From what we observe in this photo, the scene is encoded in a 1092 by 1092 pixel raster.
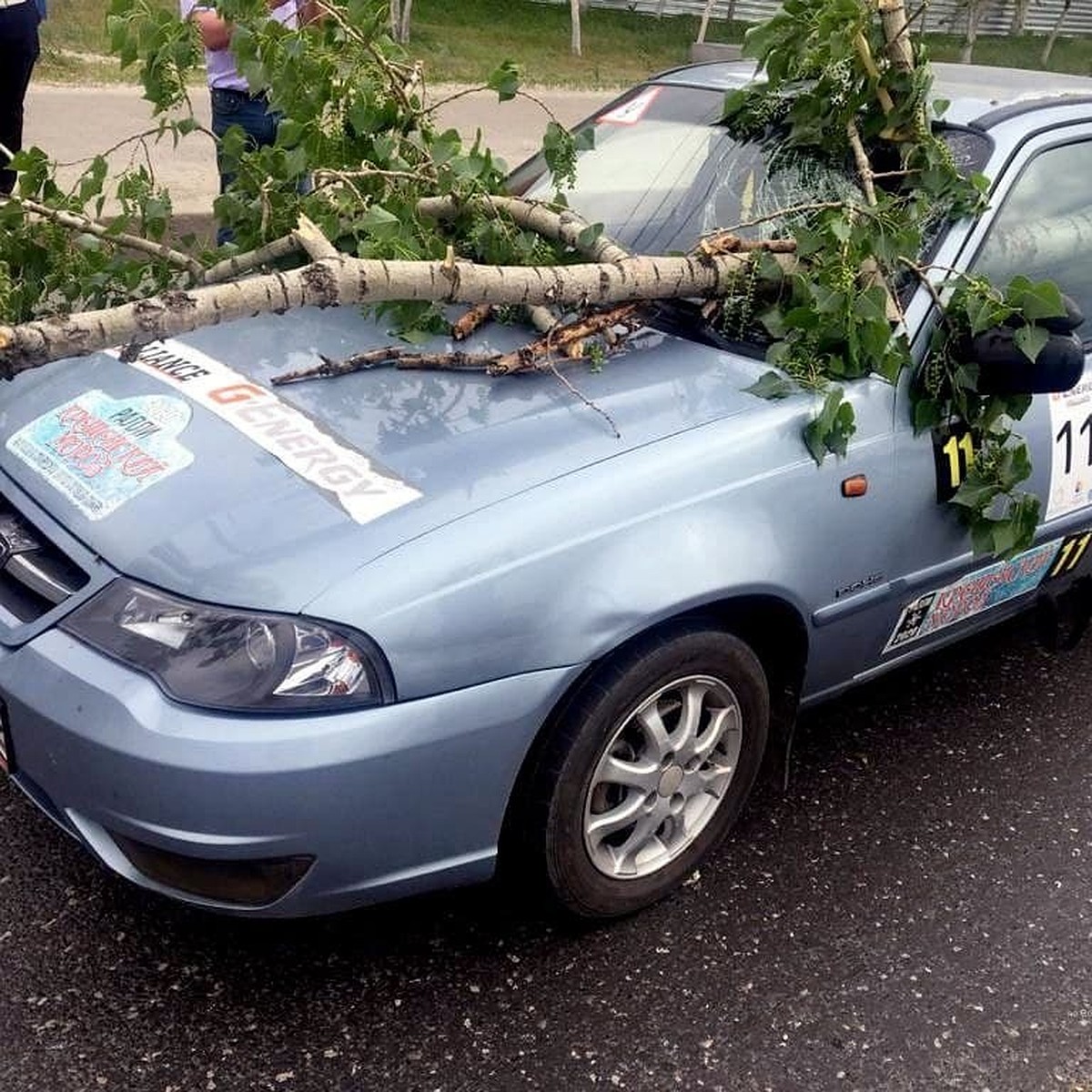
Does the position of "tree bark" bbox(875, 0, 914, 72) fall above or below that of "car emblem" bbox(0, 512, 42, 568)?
above

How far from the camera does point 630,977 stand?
2.51 m

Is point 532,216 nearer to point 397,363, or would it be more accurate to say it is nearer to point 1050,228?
point 397,363

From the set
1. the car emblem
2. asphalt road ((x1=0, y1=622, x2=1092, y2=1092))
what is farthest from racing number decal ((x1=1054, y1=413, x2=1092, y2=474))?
the car emblem

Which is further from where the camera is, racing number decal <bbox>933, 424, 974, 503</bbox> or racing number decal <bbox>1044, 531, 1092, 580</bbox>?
racing number decal <bbox>1044, 531, 1092, 580</bbox>

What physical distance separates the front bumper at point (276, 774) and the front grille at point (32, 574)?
11 cm

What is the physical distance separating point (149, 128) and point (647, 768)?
6535 mm

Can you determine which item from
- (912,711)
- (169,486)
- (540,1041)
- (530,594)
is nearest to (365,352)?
(169,486)

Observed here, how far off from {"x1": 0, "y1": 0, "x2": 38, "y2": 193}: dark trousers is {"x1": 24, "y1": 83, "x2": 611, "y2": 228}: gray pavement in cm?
130

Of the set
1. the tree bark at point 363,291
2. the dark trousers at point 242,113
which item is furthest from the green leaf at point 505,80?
the dark trousers at point 242,113

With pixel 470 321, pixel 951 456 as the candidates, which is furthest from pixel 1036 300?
pixel 470 321

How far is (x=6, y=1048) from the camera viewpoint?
2.23 metres

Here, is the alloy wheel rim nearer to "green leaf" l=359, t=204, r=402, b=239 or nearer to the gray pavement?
"green leaf" l=359, t=204, r=402, b=239

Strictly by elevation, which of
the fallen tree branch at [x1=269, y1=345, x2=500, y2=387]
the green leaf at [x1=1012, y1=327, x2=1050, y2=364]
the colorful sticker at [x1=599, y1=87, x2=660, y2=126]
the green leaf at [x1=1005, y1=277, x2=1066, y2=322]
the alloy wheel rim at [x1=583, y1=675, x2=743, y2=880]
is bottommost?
the alloy wheel rim at [x1=583, y1=675, x2=743, y2=880]

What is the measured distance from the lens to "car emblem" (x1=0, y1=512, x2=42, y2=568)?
2.38 metres
